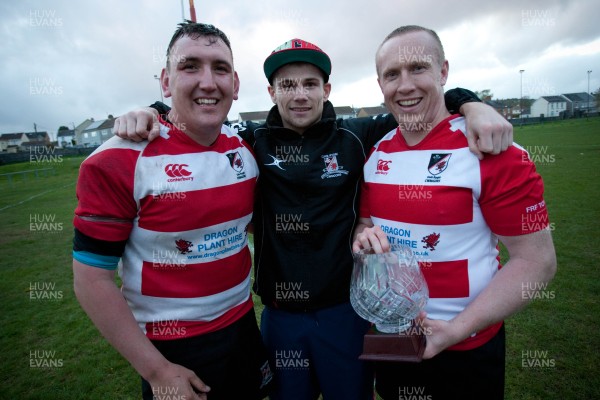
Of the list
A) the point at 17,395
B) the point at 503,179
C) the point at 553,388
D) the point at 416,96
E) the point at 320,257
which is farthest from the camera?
the point at 17,395

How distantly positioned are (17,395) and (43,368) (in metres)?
0.46

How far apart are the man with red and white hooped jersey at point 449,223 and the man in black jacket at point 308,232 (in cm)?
25

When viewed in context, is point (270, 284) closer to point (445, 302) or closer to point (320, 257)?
point (320, 257)

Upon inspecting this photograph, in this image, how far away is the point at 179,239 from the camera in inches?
80.6

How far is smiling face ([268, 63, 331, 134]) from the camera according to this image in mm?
2596

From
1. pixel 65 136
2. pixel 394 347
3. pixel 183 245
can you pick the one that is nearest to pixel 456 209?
pixel 394 347


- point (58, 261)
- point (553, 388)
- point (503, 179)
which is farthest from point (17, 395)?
point (553, 388)

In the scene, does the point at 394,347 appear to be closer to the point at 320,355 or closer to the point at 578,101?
the point at 320,355

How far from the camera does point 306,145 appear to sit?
104 inches

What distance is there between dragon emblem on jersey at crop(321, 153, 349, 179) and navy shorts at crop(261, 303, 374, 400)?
99 cm

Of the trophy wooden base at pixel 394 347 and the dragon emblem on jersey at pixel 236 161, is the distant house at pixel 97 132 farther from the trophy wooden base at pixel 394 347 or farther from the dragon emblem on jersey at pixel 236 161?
the trophy wooden base at pixel 394 347

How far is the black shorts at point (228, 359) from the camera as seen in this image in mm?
2105

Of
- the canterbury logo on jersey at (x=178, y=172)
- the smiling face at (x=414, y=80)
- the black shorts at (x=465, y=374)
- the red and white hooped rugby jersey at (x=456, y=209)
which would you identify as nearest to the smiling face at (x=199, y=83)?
the canterbury logo on jersey at (x=178, y=172)

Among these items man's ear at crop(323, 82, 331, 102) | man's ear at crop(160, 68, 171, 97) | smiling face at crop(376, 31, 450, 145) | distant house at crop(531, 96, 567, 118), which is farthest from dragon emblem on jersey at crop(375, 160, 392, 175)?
distant house at crop(531, 96, 567, 118)
